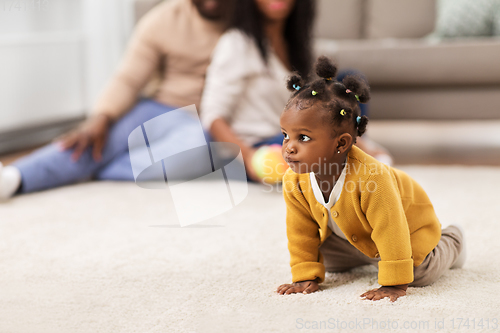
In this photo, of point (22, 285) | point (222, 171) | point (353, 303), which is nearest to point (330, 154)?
point (353, 303)

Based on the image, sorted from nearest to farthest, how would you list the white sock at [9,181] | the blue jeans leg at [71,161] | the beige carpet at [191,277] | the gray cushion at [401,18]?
the beige carpet at [191,277], the white sock at [9,181], the blue jeans leg at [71,161], the gray cushion at [401,18]

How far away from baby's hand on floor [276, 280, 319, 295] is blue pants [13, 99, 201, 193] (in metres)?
0.82

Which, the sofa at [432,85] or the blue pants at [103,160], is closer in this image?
the blue pants at [103,160]

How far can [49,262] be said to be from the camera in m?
0.90

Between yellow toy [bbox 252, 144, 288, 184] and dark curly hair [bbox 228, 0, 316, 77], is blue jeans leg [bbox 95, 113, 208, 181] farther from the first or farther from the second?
dark curly hair [bbox 228, 0, 316, 77]

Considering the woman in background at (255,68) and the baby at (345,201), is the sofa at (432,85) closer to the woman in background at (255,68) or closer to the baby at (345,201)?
the woman in background at (255,68)

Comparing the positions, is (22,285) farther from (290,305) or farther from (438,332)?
(438,332)

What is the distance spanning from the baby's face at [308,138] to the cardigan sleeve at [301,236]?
0.24 ft

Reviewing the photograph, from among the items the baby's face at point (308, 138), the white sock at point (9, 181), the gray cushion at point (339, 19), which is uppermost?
the gray cushion at point (339, 19)

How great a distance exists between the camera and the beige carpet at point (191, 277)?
65cm

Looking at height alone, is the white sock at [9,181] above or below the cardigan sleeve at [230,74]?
below

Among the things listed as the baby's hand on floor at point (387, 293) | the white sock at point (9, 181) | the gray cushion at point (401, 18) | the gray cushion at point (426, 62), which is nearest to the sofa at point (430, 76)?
the gray cushion at point (426, 62)

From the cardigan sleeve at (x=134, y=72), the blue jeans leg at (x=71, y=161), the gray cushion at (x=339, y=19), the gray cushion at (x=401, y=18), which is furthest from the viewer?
the gray cushion at (x=339, y=19)

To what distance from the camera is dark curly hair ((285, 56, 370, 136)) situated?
2.14 feet
